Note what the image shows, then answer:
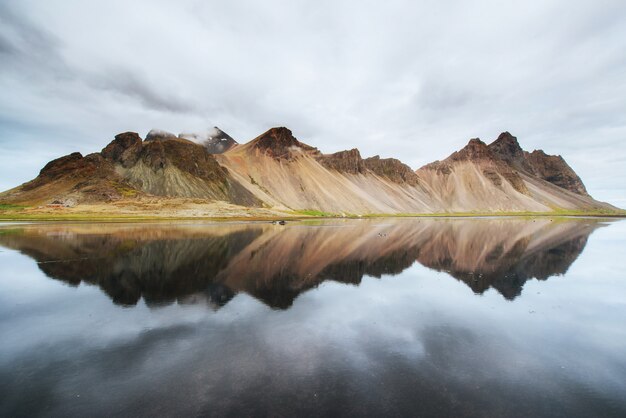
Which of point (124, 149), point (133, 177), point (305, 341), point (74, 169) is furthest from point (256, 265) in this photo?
point (124, 149)

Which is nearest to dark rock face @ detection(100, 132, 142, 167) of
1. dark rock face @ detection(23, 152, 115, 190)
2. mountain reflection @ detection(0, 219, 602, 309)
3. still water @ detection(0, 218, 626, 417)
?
dark rock face @ detection(23, 152, 115, 190)

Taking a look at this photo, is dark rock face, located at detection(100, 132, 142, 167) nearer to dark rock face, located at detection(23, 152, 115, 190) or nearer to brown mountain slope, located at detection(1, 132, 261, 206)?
brown mountain slope, located at detection(1, 132, 261, 206)

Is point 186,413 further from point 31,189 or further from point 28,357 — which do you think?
point 31,189

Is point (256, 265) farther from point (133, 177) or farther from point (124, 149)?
point (124, 149)

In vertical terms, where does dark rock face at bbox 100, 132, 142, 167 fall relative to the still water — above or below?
above

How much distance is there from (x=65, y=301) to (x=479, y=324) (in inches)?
831

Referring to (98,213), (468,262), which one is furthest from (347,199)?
(468,262)

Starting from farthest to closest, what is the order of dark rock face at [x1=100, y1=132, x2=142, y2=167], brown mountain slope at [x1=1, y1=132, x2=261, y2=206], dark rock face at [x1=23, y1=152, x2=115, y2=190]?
dark rock face at [x1=100, y1=132, x2=142, y2=167], dark rock face at [x1=23, y1=152, x2=115, y2=190], brown mountain slope at [x1=1, y1=132, x2=261, y2=206]

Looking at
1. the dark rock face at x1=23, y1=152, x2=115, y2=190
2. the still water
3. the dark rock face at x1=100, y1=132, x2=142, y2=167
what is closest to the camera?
the still water

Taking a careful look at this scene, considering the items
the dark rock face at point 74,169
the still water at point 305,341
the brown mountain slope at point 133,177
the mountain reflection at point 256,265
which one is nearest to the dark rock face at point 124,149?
the brown mountain slope at point 133,177

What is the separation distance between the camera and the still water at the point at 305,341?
8.84 m

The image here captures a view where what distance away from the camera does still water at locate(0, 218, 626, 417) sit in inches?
348

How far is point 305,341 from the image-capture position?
1298cm

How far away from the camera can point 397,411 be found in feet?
27.4
